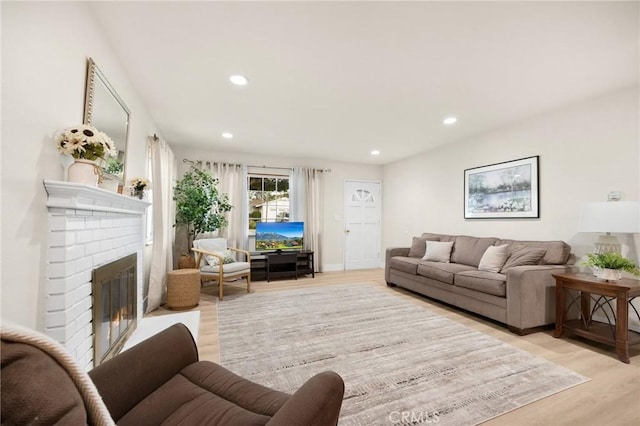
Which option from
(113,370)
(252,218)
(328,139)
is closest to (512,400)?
(113,370)

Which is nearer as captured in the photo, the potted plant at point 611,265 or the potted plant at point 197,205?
the potted plant at point 611,265

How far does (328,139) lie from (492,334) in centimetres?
345

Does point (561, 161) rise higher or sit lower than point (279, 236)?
higher

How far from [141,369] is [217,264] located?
10.2 feet

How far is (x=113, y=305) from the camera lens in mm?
2033

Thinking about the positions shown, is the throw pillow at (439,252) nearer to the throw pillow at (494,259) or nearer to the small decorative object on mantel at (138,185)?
the throw pillow at (494,259)

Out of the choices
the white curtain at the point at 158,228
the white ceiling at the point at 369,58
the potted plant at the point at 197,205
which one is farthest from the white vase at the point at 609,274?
the potted plant at the point at 197,205

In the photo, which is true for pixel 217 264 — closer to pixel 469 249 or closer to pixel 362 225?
pixel 362 225

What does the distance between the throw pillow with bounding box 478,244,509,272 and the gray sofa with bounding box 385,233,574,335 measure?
37 mm

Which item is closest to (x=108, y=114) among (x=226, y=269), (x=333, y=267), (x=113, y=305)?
(x=113, y=305)

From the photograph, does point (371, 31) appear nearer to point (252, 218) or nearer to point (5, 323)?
point (5, 323)

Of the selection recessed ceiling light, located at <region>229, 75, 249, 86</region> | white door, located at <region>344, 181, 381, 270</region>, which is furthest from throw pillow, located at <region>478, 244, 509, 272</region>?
recessed ceiling light, located at <region>229, 75, 249, 86</region>

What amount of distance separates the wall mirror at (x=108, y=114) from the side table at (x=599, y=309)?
403cm

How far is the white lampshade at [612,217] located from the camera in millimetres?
2344
